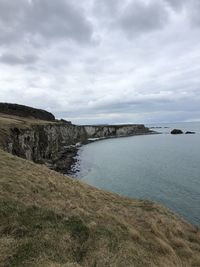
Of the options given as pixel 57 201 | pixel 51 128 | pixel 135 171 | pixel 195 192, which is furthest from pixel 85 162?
pixel 57 201

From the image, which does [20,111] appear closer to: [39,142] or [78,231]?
[39,142]

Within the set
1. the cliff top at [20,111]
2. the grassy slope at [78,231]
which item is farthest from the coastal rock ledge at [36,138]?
the grassy slope at [78,231]

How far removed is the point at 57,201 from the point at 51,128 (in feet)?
275

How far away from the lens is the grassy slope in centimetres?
1102

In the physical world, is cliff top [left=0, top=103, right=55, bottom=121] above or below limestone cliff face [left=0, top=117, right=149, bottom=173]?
above

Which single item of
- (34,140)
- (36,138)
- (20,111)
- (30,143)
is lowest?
(30,143)

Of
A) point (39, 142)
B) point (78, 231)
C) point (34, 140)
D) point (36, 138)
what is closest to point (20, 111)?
point (39, 142)

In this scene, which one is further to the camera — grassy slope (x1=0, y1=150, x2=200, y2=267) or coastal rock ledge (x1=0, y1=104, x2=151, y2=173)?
coastal rock ledge (x1=0, y1=104, x2=151, y2=173)

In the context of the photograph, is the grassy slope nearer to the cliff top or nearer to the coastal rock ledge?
the coastal rock ledge

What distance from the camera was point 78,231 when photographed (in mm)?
13258

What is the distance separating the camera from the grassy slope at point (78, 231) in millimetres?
11016

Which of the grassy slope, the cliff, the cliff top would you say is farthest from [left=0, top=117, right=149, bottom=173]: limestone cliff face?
the grassy slope

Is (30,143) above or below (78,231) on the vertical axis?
above

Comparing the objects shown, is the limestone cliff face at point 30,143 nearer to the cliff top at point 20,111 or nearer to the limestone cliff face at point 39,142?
the limestone cliff face at point 39,142
